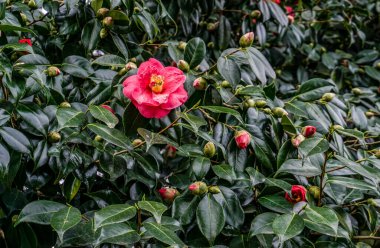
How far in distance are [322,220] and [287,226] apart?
7cm

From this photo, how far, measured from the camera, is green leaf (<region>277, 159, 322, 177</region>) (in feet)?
3.57

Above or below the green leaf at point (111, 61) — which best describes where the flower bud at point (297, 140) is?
below

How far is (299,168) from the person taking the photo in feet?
3.60

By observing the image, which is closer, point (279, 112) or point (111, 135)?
point (111, 135)

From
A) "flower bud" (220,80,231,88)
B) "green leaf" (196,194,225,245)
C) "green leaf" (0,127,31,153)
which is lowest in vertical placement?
"green leaf" (196,194,225,245)

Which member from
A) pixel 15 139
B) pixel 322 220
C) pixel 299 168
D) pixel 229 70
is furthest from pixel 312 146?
pixel 15 139

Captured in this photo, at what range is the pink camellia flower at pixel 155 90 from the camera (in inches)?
43.3

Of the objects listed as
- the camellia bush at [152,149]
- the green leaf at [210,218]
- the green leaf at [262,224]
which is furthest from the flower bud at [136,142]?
the green leaf at [262,224]

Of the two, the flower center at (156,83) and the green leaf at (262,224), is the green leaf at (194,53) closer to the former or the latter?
the flower center at (156,83)

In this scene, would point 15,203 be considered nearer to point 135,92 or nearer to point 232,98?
point 135,92

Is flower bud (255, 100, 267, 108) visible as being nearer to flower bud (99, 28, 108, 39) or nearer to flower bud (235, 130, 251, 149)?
flower bud (235, 130, 251, 149)

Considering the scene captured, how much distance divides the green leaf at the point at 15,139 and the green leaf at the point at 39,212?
4.7 inches

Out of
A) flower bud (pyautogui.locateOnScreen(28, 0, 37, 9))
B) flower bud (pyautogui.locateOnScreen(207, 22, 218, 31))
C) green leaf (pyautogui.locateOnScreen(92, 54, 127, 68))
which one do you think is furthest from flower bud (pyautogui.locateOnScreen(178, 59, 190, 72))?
flower bud (pyautogui.locateOnScreen(207, 22, 218, 31))

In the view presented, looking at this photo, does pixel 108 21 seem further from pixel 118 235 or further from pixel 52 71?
pixel 118 235
